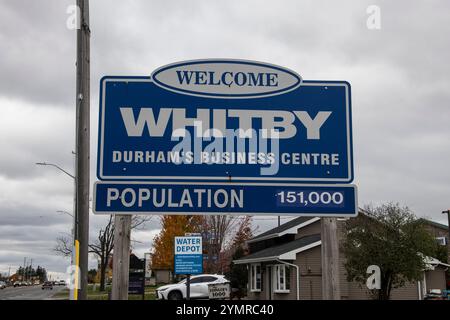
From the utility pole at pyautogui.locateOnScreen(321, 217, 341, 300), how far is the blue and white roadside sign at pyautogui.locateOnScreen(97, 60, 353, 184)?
554 millimetres

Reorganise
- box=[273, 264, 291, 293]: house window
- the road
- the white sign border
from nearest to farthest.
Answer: the white sign border → box=[273, 264, 291, 293]: house window → the road

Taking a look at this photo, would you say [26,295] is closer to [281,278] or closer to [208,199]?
[281,278]

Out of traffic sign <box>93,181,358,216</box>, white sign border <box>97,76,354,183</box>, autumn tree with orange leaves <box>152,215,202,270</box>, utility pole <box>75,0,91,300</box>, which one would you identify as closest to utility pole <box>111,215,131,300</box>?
traffic sign <box>93,181,358,216</box>

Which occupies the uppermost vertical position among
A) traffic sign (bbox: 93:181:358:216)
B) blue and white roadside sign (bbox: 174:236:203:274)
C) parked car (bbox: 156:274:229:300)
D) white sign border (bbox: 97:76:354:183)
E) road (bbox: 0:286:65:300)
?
white sign border (bbox: 97:76:354:183)

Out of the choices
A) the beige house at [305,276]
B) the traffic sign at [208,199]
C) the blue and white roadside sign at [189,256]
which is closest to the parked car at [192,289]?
the beige house at [305,276]

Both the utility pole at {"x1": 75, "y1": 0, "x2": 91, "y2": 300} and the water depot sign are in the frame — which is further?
the utility pole at {"x1": 75, "y1": 0, "x2": 91, "y2": 300}

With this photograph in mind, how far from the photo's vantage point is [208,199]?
20.0 feet

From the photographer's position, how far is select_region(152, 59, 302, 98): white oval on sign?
636cm

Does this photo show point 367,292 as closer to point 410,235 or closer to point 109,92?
point 410,235

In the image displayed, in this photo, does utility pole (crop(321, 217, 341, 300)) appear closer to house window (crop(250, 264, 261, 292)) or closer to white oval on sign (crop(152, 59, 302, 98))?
white oval on sign (crop(152, 59, 302, 98))

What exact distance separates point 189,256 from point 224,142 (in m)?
10.0

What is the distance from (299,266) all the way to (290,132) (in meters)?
24.2

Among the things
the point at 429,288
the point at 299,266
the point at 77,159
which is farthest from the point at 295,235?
the point at 77,159

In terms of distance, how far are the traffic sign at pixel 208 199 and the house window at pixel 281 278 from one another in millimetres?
24181
